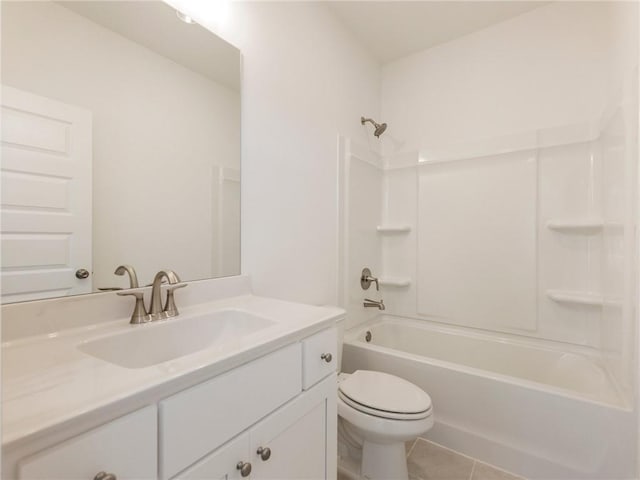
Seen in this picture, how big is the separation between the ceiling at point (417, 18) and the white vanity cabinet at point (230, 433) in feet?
6.59

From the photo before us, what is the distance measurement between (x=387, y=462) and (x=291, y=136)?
163cm

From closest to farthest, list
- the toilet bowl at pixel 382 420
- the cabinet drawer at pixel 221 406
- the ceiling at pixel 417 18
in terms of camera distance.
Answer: the cabinet drawer at pixel 221 406 < the toilet bowl at pixel 382 420 < the ceiling at pixel 417 18

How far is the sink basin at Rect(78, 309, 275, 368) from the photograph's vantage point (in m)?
0.80

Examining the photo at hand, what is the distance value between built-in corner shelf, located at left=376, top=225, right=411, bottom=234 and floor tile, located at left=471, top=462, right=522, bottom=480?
1511 millimetres

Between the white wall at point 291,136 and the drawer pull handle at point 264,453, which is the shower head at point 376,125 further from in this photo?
the drawer pull handle at point 264,453

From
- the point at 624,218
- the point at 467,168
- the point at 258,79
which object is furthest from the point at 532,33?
the point at 258,79

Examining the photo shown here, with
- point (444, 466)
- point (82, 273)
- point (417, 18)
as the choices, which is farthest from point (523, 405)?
point (417, 18)

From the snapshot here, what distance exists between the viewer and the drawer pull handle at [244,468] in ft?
2.26

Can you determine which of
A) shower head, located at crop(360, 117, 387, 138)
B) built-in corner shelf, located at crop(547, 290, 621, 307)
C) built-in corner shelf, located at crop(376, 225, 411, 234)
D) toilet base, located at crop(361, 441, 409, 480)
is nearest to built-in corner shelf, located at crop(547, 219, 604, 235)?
built-in corner shelf, located at crop(547, 290, 621, 307)

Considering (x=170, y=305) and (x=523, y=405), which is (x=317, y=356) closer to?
(x=170, y=305)

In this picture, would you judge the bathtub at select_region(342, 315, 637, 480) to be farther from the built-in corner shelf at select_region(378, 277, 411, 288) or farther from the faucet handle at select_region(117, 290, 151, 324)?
the faucet handle at select_region(117, 290, 151, 324)

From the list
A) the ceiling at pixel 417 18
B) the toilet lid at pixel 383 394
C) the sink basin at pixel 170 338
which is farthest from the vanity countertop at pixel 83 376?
the ceiling at pixel 417 18

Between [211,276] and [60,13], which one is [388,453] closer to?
[211,276]

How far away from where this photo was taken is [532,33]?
1931 millimetres
